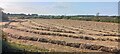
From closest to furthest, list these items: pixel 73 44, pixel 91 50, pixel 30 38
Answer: pixel 91 50 < pixel 73 44 < pixel 30 38

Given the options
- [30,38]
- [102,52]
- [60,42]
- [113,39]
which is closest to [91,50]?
[102,52]

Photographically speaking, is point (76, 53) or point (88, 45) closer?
point (76, 53)

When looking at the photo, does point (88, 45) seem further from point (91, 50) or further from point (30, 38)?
point (30, 38)

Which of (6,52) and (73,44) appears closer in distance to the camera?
(6,52)

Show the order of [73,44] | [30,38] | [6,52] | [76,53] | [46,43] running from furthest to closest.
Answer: [30,38] < [46,43] < [73,44] < [76,53] < [6,52]

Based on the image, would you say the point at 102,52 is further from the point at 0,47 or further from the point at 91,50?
the point at 0,47

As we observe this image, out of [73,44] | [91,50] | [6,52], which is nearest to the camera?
[6,52]

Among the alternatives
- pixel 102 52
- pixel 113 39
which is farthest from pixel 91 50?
pixel 113 39

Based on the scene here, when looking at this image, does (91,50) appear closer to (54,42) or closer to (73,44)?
(73,44)

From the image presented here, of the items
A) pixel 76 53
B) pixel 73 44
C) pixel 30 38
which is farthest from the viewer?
pixel 30 38
